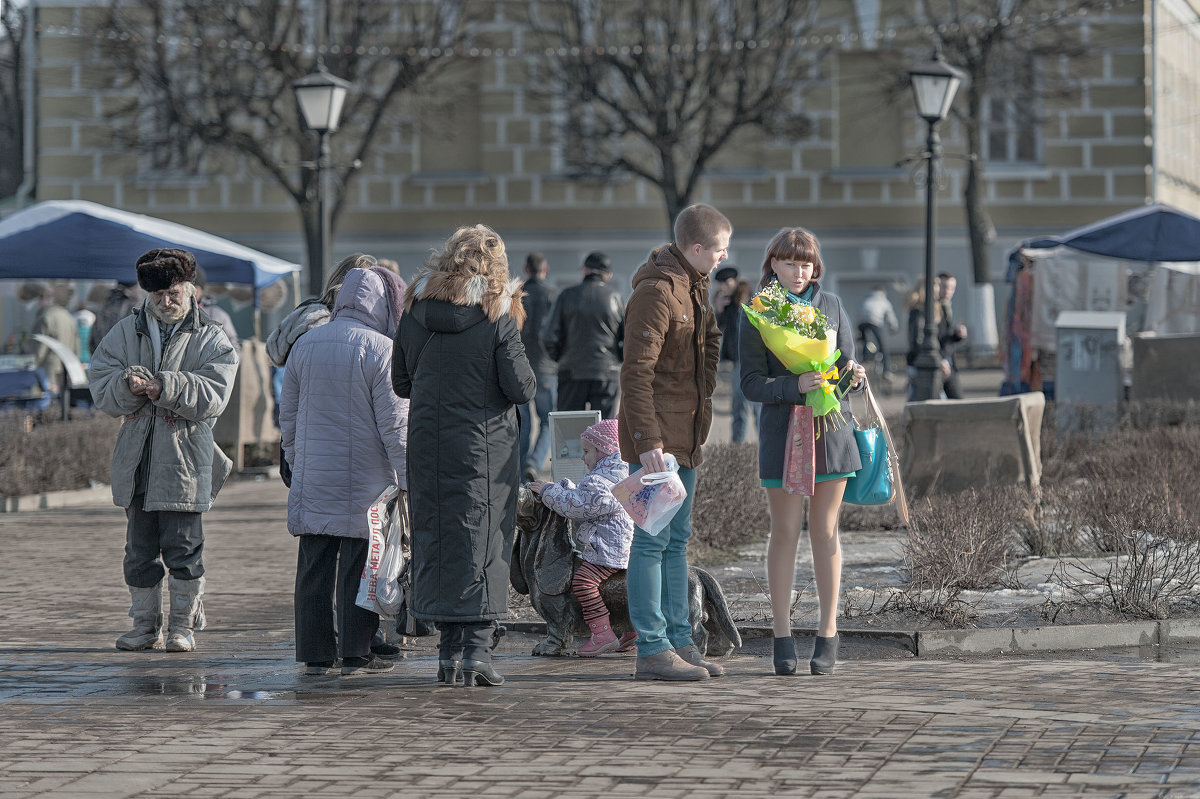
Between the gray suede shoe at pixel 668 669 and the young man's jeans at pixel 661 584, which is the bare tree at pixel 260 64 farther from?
the gray suede shoe at pixel 668 669

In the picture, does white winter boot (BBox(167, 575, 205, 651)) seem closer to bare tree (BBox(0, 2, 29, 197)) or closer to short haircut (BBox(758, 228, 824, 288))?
short haircut (BBox(758, 228, 824, 288))

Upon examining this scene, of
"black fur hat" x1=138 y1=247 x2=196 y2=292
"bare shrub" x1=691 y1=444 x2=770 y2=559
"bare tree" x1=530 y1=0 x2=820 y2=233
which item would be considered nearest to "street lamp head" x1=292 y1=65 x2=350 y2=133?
"bare shrub" x1=691 y1=444 x2=770 y2=559

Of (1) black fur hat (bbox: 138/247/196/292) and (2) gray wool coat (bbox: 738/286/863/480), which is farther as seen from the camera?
(1) black fur hat (bbox: 138/247/196/292)

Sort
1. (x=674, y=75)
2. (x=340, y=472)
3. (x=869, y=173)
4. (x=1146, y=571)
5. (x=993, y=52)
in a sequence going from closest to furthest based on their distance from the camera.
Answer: (x=340, y=472) → (x=1146, y=571) → (x=993, y=52) → (x=674, y=75) → (x=869, y=173)

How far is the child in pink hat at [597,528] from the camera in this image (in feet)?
25.3

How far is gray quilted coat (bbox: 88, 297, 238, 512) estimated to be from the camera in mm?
8172

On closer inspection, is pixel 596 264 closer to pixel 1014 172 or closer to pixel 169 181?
pixel 1014 172

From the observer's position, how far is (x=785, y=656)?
7156 millimetres

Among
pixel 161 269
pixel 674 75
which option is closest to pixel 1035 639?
pixel 161 269

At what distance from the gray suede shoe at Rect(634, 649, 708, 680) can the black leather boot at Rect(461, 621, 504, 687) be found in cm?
58

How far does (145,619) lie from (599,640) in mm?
2080

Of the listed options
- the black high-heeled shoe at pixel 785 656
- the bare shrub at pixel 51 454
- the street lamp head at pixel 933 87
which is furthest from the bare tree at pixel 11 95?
the black high-heeled shoe at pixel 785 656

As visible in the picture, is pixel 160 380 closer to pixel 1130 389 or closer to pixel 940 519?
pixel 940 519

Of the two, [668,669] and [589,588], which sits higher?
[589,588]
